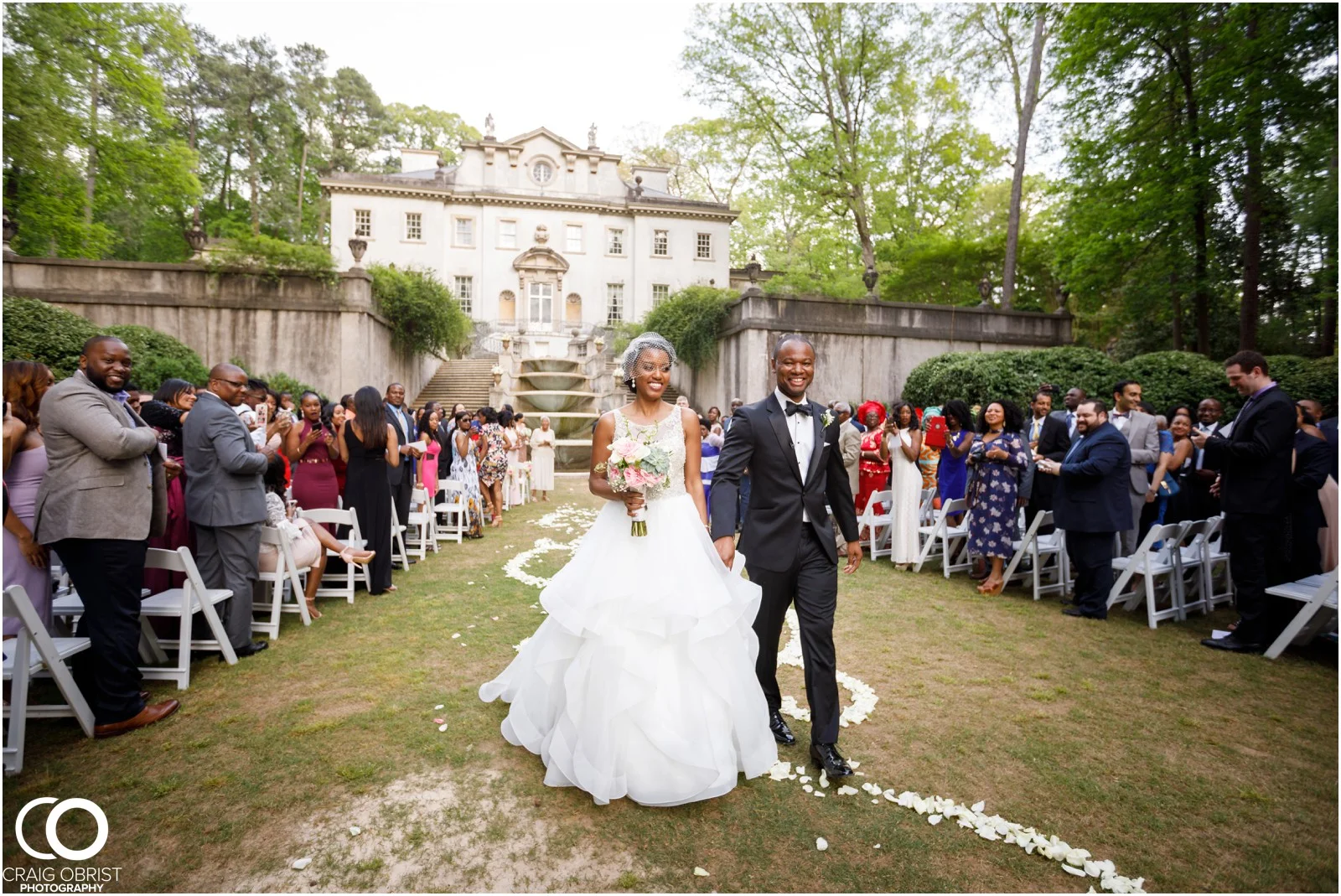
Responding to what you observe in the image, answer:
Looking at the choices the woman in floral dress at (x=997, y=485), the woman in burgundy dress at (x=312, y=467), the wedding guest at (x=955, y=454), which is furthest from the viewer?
the wedding guest at (x=955, y=454)

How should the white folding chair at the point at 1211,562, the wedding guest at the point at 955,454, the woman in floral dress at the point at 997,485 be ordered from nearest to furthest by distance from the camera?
the white folding chair at the point at 1211,562 < the woman in floral dress at the point at 997,485 < the wedding guest at the point at 955,454

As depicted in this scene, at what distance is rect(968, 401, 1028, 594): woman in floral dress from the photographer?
7.38 m

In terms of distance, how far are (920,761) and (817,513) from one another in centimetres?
152

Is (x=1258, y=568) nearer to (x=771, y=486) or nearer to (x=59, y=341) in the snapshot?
(x=771, y=486)

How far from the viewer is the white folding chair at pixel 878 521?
890 cm

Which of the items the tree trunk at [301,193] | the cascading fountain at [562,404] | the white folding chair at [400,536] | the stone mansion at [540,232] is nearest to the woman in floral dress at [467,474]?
the white folding chair at [400,536]

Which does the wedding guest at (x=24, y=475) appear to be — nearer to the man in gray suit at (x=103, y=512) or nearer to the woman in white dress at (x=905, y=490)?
the man in gray suit at (x=103, y=512)

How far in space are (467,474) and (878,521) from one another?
22.2 feet

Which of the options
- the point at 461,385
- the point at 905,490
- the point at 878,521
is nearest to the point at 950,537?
the point at 905,490

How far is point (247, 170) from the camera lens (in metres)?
36.8

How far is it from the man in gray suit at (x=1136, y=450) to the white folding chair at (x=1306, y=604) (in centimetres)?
195

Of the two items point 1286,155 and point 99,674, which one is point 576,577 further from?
point 1286,155

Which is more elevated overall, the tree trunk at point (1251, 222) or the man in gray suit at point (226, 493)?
the tree trunk at point (1251, 222)

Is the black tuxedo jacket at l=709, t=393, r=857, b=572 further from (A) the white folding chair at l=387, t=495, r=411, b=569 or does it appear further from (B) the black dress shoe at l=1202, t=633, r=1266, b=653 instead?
(A) the white folding chair at l=387, t=495, r=411, b=569
